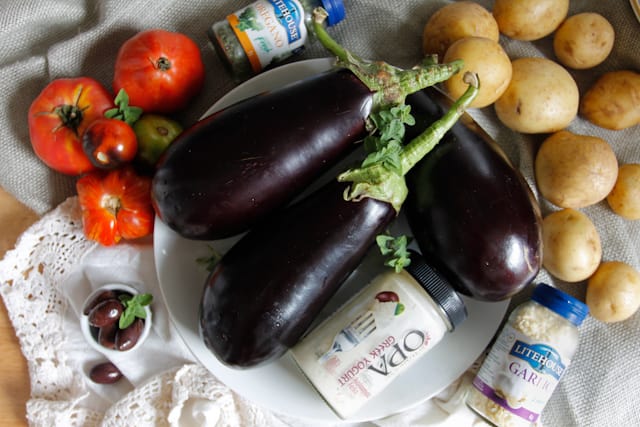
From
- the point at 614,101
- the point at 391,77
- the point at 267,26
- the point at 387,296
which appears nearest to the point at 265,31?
the point at 267,26

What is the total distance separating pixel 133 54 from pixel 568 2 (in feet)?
2.21

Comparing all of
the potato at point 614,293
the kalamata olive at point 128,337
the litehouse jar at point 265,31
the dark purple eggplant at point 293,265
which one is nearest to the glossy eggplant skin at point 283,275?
the dark purple eggplant at point 293,265

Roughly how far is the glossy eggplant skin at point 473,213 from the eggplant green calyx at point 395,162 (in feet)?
0.16

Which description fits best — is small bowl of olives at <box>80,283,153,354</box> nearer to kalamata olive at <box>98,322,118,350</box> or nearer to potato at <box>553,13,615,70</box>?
kalamata olive at <box>98,322,118,350</box>

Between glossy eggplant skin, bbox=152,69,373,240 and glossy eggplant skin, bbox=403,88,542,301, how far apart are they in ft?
0.37

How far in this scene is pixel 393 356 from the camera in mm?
741

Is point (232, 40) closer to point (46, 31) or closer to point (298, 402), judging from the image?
point (46, 31)

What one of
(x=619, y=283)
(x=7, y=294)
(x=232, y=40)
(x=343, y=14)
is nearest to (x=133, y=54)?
(x=232, y=40)

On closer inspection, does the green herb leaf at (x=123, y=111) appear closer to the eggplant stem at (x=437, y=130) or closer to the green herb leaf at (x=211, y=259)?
the green herb leaf at (x=211, y=259)

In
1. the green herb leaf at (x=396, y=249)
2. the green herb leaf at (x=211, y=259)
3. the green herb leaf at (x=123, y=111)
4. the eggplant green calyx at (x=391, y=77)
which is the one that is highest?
the eggplant green calyx at (x=391, y=77)

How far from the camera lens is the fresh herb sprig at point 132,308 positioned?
0.79 meters

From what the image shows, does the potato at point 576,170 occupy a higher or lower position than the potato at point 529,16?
lower

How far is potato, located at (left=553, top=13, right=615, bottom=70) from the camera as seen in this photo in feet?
2.73

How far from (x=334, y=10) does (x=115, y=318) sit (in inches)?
21.9
